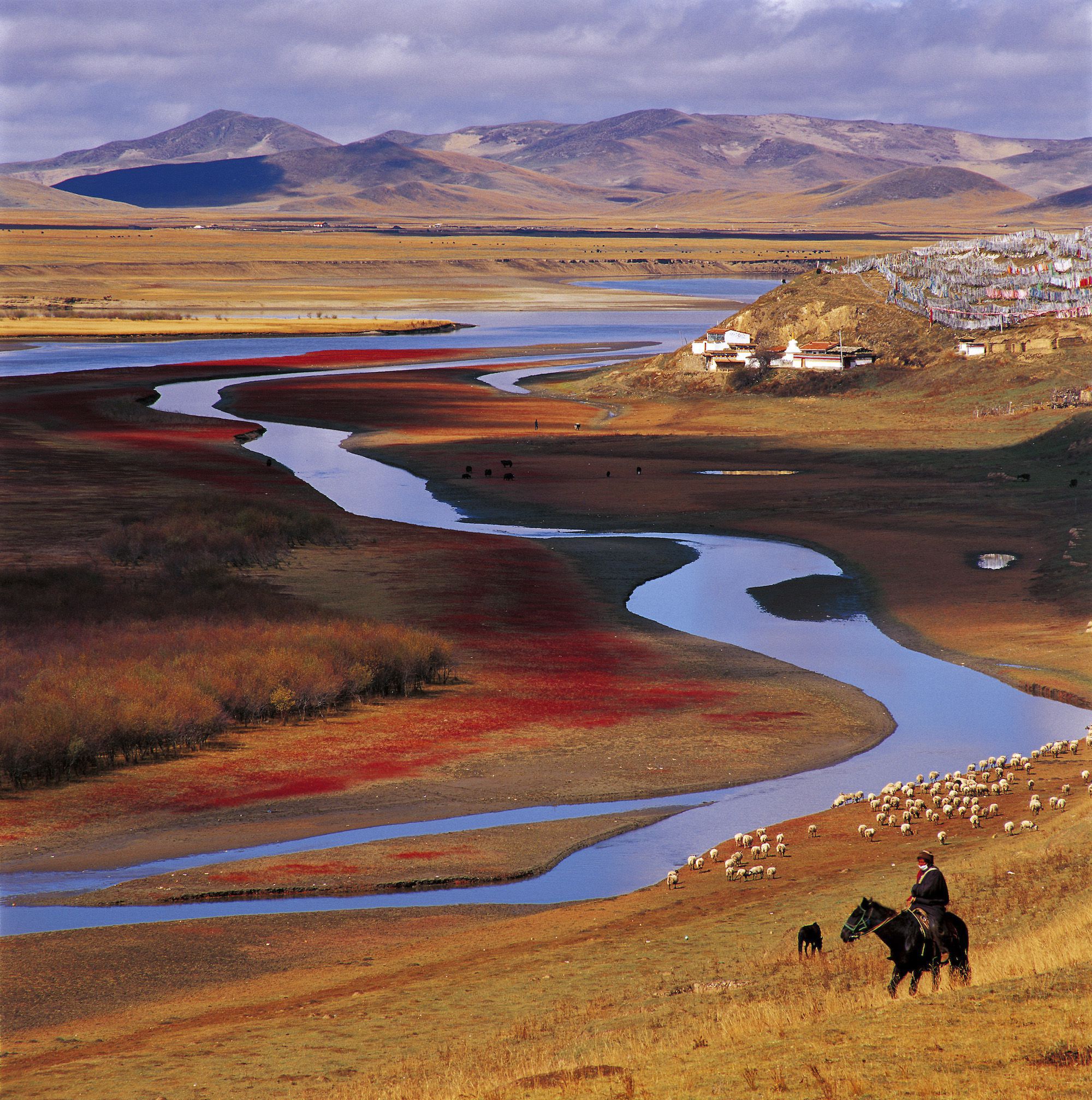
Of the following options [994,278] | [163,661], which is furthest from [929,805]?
[994,278]

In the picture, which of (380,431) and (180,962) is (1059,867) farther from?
(380,431)

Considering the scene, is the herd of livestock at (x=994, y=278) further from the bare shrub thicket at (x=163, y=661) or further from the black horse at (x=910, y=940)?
the black horse at (x=910, y=940)

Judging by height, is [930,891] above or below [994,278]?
below

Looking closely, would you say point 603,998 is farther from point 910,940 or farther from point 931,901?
point 931,901

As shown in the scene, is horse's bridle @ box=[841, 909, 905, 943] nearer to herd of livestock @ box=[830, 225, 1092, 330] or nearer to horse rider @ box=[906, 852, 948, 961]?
horse rider @ box=[906, 852, 948, 961]

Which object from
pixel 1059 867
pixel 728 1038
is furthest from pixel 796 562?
pixel 728 1038

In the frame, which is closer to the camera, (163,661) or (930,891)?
(930,891)
